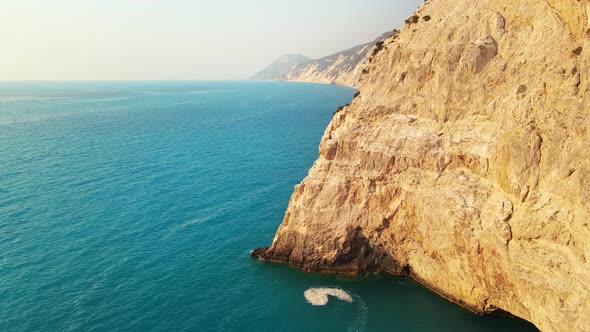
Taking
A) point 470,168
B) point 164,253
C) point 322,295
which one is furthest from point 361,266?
point 164,253

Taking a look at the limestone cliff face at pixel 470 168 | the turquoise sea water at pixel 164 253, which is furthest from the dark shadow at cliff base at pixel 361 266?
the turquoise sea water at pixel 164 253

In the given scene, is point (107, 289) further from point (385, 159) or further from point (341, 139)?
point (385, 159)

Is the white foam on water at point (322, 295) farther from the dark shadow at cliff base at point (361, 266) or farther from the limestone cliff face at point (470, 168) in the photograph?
the limestone cliff face at point (470, 168)

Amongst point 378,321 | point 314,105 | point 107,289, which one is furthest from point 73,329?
point 314,105

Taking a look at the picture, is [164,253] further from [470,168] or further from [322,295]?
[470,168]

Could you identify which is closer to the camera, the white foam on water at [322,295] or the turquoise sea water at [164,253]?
the turquoise sea water at [164,253]

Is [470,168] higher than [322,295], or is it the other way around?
[470,168]
